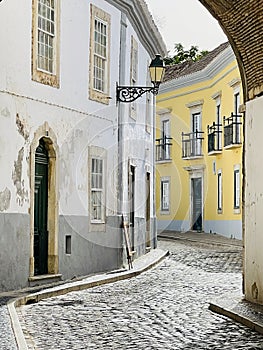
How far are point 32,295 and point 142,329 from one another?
3.10 m

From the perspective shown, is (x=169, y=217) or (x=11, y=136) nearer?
(x=11, y=136)

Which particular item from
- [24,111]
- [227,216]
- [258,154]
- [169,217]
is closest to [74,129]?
[24,111]

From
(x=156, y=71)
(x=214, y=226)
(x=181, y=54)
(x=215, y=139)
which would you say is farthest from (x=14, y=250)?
(x=181, y=54)

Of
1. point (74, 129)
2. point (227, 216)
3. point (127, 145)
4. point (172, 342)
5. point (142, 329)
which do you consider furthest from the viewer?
point (227, 216)

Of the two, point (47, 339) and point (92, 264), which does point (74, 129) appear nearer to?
point (92, 264)

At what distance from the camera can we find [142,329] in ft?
30.5

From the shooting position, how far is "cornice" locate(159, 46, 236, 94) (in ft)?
101

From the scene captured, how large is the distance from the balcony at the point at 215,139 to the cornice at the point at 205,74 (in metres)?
2.05

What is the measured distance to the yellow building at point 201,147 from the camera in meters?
30.7

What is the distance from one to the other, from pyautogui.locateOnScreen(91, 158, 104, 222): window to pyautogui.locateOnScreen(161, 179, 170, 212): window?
70.1ft

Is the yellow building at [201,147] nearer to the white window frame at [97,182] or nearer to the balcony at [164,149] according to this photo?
the balcony at [164,149]

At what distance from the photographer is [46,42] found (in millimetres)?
14555

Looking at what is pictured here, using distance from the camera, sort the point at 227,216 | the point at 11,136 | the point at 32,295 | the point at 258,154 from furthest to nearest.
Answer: the point at 227,216 < the point at 11,136 < the point at 32,295 < the point at 258,154

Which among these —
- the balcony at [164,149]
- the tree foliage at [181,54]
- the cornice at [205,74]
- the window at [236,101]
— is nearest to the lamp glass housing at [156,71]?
the cornice at [205,74]
